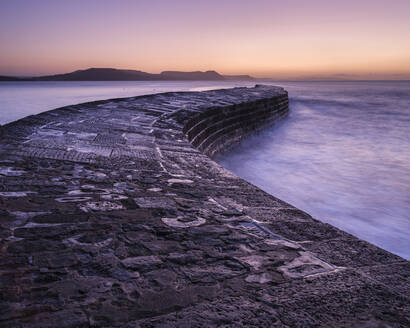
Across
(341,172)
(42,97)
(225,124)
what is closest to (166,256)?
(341,172)

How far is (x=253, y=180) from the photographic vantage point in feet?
20.1

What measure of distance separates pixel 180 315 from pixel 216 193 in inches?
56.4

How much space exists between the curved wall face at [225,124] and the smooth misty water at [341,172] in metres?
0.35

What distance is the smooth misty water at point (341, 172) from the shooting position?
4.38 m

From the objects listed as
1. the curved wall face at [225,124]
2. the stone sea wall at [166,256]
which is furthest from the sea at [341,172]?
the stone sea wall at [166,256]

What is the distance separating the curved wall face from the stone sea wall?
9.88 ft

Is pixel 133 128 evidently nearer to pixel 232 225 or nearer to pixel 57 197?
pixel 57 197

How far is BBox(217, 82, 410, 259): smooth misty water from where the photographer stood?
4379 mm

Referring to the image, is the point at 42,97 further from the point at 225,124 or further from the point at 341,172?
the point at 341,172

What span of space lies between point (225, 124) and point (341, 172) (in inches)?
119

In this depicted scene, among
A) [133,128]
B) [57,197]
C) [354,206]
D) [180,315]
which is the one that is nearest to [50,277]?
[180,315]

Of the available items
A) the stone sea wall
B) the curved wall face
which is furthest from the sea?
the stone sea wall

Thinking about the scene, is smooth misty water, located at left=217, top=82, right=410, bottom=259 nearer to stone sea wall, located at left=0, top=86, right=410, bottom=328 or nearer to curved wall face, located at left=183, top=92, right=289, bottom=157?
curved wall face, located at left=183, top=92, right=289, bottom=157

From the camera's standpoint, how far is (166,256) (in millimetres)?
1452
